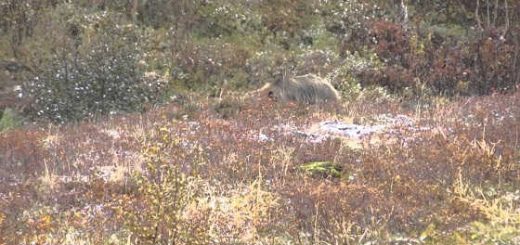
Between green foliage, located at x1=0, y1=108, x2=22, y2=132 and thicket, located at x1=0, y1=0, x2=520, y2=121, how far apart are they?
42 centimetres

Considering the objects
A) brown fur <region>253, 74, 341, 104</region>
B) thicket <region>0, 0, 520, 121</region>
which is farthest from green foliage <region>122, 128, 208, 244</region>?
thicket <region>0, 0, 520, 121</region>

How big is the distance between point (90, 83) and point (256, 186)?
363 inches

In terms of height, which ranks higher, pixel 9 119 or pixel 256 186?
pixel 256 186

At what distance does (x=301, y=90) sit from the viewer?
51.5 ft

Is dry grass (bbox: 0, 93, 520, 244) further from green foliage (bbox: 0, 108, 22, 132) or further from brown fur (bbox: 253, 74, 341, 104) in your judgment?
brown fur (bbox: 253, 74, 341, 104)

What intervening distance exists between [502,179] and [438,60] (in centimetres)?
1203

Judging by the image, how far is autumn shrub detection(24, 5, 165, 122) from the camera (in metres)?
15.7

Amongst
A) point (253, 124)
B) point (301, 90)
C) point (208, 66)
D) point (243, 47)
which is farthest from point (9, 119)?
point (243, 47)

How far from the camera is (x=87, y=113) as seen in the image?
51.1 ft

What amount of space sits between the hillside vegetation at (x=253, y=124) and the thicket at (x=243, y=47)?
0.06m

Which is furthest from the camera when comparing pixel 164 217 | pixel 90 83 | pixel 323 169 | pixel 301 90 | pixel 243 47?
pixel 243 47

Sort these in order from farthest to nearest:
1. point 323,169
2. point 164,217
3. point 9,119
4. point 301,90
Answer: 1. point 301,90
2. point 9,119
3. point 323,169
4. point 164,217

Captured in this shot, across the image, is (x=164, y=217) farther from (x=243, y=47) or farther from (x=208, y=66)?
(x=243, y=47)

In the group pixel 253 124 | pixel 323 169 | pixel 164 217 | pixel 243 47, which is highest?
pixel 164 217
